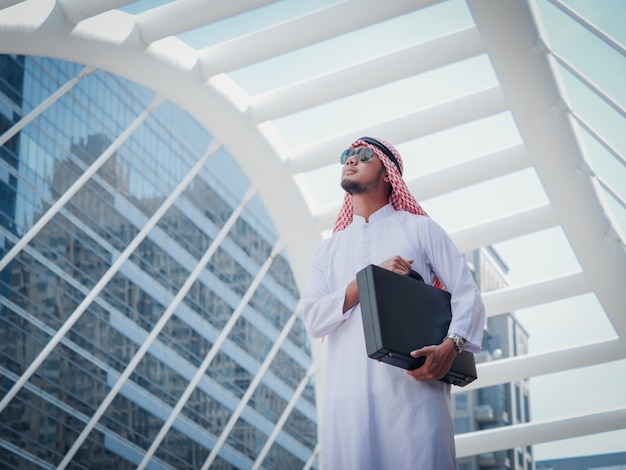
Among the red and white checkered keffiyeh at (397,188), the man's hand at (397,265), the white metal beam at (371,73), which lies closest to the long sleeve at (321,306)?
the man's hand at (397,265)

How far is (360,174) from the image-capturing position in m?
3.51

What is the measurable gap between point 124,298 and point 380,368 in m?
48.1

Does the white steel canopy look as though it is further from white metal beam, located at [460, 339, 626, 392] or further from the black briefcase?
the black briefcase

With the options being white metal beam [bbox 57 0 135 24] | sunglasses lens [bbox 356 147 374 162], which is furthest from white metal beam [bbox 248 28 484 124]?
sunglasses lens [bbox 356 147 374 162]

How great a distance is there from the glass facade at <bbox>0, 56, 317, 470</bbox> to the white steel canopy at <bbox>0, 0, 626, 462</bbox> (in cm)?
3283

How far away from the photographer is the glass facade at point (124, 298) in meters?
45.8

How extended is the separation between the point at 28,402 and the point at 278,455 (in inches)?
592

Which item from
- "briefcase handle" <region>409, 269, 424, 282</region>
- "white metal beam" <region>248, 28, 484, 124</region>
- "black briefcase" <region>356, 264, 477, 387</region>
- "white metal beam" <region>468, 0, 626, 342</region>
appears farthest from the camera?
"white metal beam" <region>248, 28, 484, 124</region>

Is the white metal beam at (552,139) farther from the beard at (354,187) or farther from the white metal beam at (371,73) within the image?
the beard at (354,187)

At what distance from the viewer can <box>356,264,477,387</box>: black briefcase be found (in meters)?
2.94

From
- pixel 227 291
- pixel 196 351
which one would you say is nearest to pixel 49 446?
pixel 196 351

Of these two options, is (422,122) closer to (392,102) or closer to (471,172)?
(392,102)

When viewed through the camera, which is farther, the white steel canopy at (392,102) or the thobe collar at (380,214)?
the white steel canopy at (392,102)

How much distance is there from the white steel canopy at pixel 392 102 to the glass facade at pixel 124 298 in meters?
32.8
